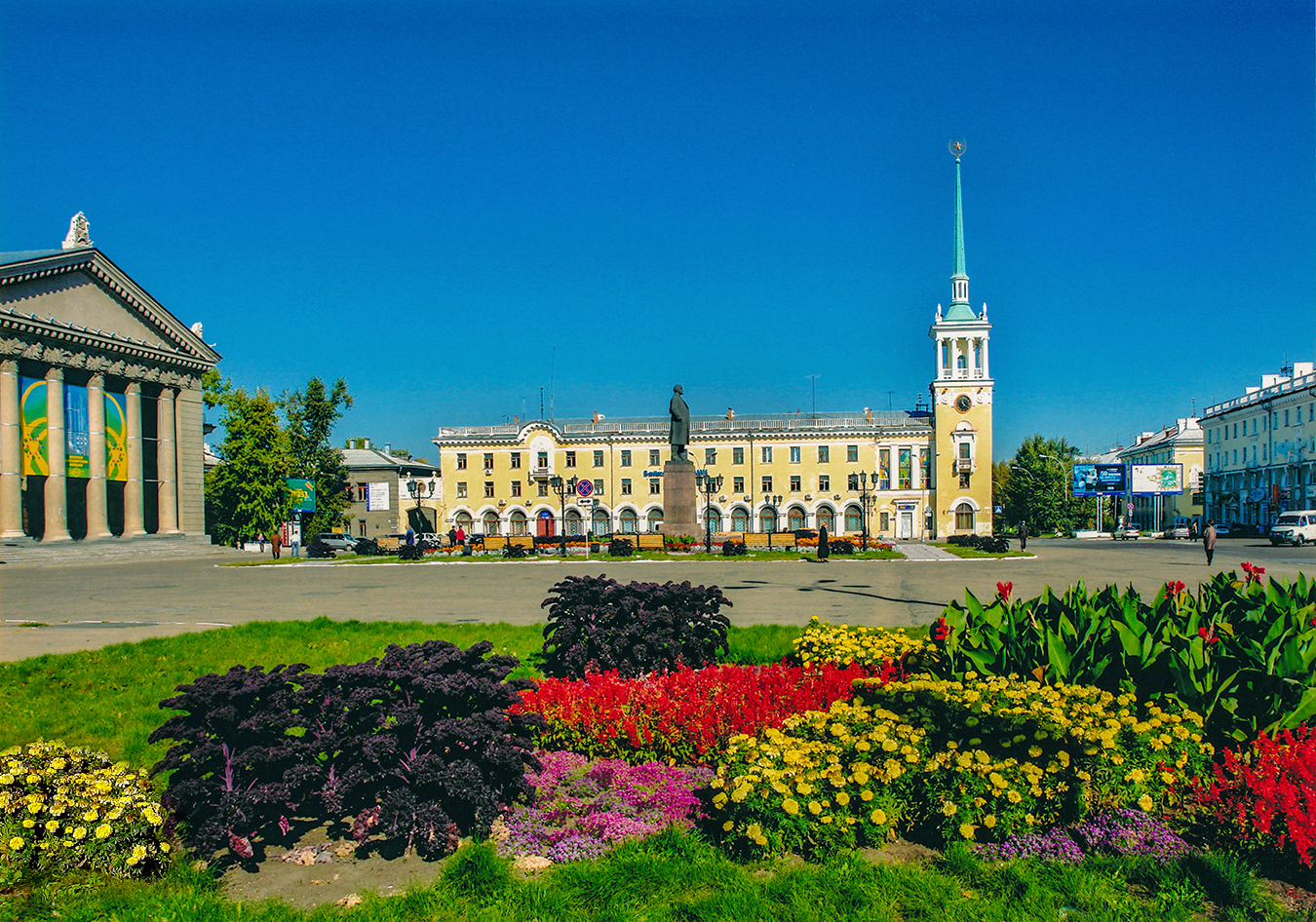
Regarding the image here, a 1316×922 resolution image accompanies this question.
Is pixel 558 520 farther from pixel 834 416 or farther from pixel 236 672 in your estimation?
pixel 236 672

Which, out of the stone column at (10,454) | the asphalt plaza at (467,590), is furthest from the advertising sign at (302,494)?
the asphalt plaza at (467,590)

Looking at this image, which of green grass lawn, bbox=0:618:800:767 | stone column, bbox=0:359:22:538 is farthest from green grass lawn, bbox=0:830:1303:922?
stone column, bbox=0:359:22:538

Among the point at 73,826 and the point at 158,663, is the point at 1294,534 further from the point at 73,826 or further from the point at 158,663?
the point at 73,826

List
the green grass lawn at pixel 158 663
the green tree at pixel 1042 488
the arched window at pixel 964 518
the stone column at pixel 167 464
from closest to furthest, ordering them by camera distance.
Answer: the green grass lawn at pixel 158 663, the stone column at pixel 167 464, the arched window at pixel 964 518, the green tree at pixel 1042 488

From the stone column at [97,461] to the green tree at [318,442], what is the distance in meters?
10.5

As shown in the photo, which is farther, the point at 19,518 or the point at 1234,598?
the point at 19,518

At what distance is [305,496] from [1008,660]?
51769 millimetres

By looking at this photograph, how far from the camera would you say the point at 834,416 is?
72.7 meters

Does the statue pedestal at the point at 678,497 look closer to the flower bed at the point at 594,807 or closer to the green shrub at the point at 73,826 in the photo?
the flower bed at the point at 594,807

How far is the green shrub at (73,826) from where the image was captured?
4.11m

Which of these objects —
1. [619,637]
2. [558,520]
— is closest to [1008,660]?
[619,637]

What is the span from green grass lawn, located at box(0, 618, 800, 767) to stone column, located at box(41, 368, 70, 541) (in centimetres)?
4143

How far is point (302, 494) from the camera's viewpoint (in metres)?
51.6

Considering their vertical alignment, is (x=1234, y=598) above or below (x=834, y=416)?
below
